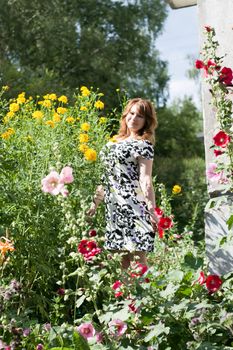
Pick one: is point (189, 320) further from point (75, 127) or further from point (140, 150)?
point (75, 127)

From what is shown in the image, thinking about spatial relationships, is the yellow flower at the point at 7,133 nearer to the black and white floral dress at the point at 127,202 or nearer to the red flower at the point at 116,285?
the black and white floral dress at the point at 127,202

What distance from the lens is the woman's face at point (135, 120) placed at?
12.6 ft

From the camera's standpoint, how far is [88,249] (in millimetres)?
2447

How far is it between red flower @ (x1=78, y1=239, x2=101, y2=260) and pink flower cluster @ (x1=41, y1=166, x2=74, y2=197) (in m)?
0.22

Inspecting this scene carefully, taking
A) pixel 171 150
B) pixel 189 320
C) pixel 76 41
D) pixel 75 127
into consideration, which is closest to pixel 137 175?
pixel 75 127

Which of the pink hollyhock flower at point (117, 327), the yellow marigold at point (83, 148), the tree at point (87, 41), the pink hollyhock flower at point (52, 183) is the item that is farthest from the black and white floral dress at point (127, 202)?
the tree at point (87, 41)

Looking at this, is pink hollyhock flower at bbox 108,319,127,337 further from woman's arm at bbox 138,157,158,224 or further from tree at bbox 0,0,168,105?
tree at bbox 0,0,168,105

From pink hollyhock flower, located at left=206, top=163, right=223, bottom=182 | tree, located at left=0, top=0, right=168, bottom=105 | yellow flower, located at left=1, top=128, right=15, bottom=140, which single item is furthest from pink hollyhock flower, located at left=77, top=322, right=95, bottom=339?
tree, located at left=0, top=0, right=168, bottom=105

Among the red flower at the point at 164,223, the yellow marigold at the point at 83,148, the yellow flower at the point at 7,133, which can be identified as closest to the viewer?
the red flower at the point at 164,223

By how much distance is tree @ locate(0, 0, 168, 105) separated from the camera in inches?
714

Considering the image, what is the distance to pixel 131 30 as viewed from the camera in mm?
19500

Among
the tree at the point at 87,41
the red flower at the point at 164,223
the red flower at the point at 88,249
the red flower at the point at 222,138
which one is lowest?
the red flower at the point at 88,249

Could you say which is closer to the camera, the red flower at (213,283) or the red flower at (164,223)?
the red flower at (213,283)

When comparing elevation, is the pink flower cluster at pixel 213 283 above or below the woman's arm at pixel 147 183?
below
